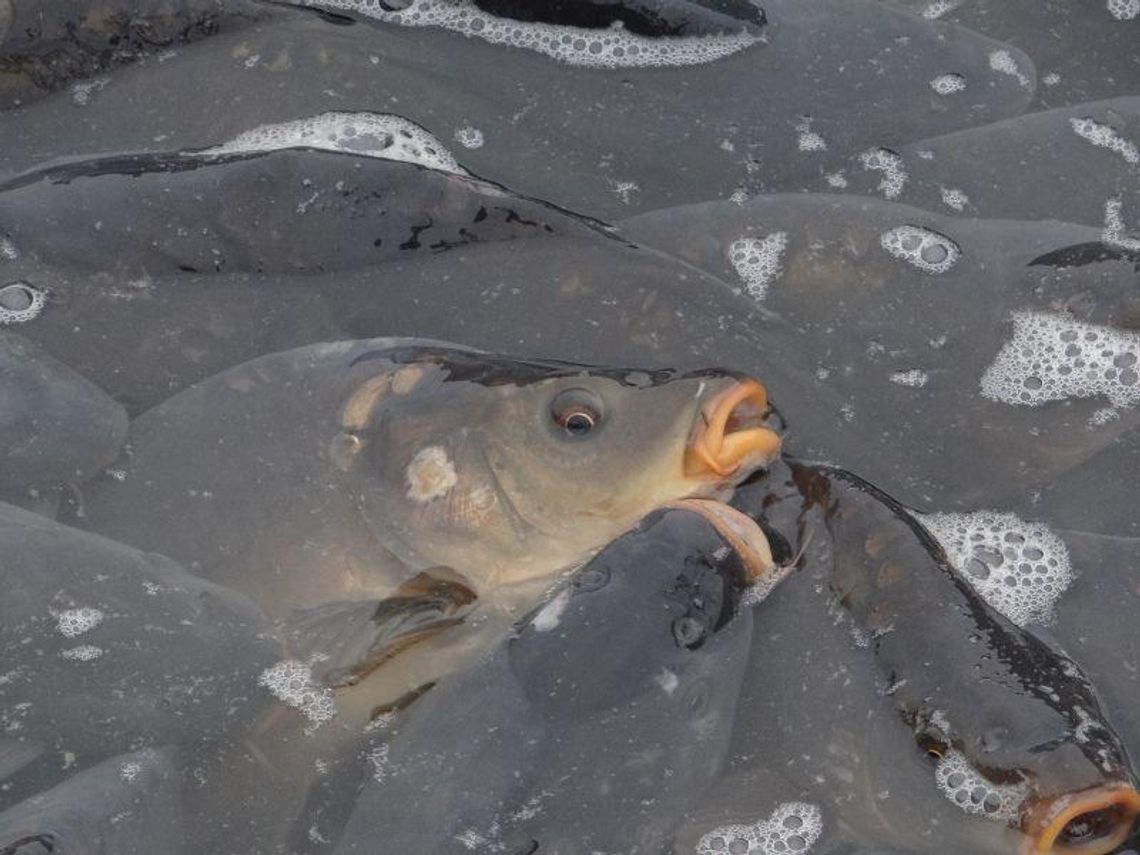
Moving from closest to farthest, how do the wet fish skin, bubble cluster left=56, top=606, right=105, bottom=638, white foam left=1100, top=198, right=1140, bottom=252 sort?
the wet fish skin < bubble cluster left=56, top=606, right=105, bottom=638 < white foam left=1100, top=198, right=1140, bottom=252

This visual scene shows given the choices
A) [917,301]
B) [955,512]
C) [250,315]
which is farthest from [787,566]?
[250,315]

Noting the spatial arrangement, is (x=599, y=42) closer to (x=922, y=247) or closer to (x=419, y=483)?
(x=922, y=247)

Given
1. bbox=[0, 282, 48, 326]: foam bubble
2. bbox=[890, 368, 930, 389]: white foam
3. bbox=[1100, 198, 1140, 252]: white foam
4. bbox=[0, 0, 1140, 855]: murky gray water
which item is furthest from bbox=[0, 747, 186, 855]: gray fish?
bbox=[1100, 198, 1140, 252]: white foam

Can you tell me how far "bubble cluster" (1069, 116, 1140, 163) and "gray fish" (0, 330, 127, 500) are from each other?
10.8 ft

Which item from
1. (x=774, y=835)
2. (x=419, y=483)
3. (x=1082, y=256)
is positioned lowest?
(x=774, y=835)

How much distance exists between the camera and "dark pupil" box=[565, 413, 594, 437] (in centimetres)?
393

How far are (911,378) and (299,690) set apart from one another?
2010 millimetres

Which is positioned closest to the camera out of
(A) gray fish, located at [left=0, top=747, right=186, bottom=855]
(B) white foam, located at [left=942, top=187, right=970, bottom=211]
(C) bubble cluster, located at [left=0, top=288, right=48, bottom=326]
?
(A) gray fish, located at [left=0, top=747, right=186, bottom=855]

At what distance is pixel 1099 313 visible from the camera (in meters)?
4.40

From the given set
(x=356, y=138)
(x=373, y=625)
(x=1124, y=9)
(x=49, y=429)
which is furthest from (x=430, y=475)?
(x=1124, y=9)

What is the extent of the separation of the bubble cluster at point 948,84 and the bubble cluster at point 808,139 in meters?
0.48

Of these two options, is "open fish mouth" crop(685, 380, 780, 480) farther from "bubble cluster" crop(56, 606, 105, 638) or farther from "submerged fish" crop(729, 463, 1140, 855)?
"bubble cluster" crop(56, 606, 105, 638)

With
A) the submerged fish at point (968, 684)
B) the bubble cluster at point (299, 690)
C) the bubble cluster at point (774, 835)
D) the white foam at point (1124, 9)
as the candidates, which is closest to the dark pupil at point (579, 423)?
the submerged fish at point (968, 684)

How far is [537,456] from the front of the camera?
12.9 feet
